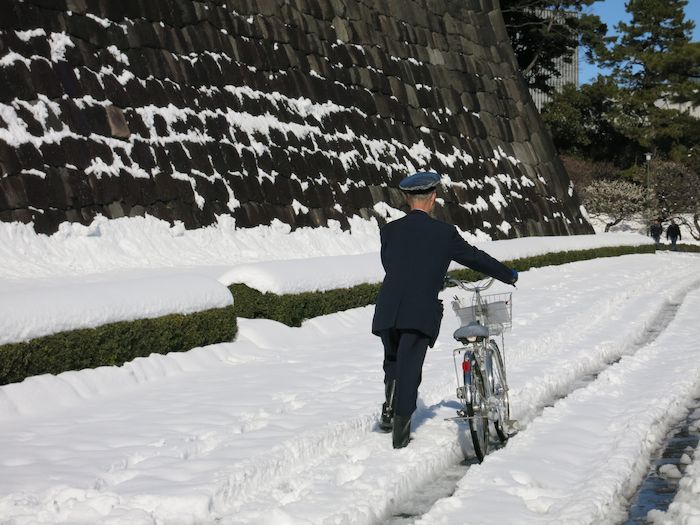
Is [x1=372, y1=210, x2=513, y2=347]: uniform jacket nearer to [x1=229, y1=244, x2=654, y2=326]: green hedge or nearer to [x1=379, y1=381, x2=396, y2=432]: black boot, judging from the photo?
[x1=379, y1=381, x2=396, y2=432]: black boot

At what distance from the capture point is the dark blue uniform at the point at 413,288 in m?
6.97

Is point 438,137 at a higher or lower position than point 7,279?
higher

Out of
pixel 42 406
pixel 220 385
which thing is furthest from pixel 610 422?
pixel 42 406

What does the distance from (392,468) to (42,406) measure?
3.29 m

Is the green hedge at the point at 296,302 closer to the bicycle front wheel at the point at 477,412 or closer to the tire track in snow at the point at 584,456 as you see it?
the tire track in snow at the point at 584,456

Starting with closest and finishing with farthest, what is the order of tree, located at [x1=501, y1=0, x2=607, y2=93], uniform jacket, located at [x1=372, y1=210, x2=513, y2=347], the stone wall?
uniform jacket, located at [x1=372, y1=210, x2=513, y2=347] < the stone wall < tree, located at [x1=501, y1=0, x2=607, y2=93]

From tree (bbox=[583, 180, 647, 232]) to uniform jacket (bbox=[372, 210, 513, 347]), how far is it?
57.1 m

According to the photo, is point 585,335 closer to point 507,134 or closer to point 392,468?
point 392,468

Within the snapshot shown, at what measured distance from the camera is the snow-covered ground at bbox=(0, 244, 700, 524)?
565 cm

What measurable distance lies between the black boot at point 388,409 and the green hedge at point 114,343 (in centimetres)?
297

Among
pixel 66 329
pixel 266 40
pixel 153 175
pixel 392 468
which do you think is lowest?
pixel 392 468

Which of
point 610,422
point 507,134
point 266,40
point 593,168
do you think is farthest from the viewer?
point 593,168

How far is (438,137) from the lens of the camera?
83.7ft

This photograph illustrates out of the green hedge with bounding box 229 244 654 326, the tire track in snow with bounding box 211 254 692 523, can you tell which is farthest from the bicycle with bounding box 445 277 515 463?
the green hedge with bounding box 229 244 654 326
